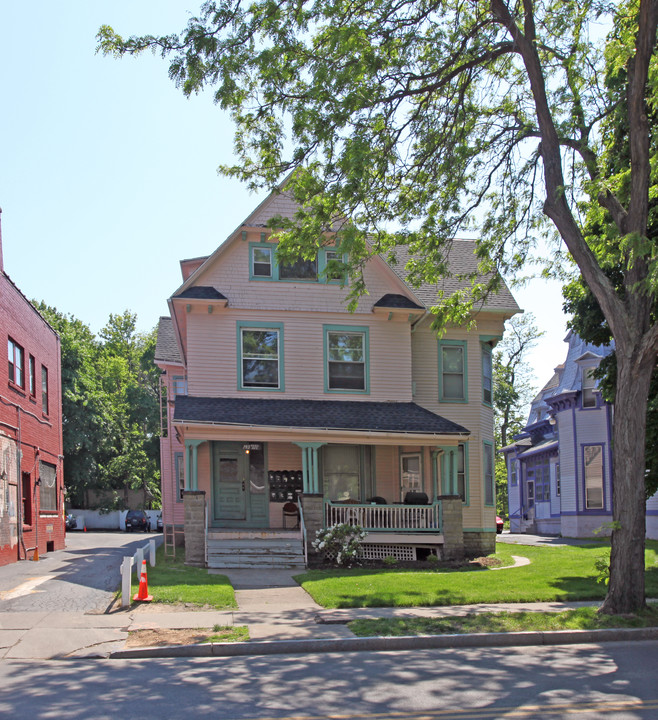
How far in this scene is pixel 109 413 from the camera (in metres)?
55.0

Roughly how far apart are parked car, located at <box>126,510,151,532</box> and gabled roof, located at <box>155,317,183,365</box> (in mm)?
20619

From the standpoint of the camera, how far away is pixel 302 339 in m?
22.6

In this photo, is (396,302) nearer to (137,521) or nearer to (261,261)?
(261,261)

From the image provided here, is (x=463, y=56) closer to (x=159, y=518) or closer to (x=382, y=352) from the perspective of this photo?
(x=382, y=352)

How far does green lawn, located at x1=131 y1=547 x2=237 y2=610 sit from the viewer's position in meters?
13.0

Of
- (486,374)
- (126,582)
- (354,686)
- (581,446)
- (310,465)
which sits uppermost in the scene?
(486,374)

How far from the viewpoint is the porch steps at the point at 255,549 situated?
61.8 ft

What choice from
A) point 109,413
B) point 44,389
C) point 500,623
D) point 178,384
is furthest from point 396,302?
point 109,413

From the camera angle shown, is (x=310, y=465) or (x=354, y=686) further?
(x=310, y=465)

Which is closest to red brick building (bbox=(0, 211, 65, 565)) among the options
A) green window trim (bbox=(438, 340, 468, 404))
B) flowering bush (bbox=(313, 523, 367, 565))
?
flowering bush (bbox=(313, 523, 367, 565))

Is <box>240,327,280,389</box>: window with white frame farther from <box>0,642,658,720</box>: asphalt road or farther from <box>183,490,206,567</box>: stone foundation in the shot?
<box>0,642,658,720</box>: asphalt road

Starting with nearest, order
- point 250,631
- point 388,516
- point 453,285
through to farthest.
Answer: point 250,631 < point 388,516 < point 453,285

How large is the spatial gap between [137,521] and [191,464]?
33.0 m

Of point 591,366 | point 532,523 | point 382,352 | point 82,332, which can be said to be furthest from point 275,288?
point 82,332
